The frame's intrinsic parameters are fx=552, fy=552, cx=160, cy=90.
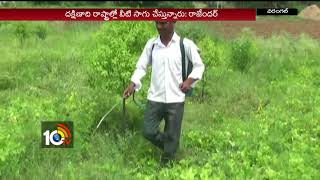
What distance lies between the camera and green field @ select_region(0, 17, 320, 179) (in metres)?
6.23

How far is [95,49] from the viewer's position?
8.20 m

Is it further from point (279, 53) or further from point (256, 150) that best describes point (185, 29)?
point (256, 150)

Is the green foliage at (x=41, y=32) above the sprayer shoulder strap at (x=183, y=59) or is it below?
above

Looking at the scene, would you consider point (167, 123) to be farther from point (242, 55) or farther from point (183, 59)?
point (242, 55)

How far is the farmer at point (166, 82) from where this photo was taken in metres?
6.25

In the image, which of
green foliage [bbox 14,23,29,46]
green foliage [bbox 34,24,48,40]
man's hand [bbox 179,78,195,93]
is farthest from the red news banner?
green foliage [bbox 34,24,48,40]

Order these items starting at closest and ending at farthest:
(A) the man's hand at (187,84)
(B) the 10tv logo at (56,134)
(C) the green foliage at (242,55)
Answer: (A) the man's hand at (187,84)
(B) the 10tv logo at (56,134)
(C) the green foliage at (242,55)

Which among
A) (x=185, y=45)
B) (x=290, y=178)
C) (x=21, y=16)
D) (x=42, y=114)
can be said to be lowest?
(x=290, y=178)

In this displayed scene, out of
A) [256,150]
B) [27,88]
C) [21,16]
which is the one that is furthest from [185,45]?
[27,88]

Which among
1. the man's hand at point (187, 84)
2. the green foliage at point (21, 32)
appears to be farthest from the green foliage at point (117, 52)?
the green foliage at point (21, 32)

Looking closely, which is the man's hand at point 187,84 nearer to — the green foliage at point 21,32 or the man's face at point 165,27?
the man's face at point 165,27

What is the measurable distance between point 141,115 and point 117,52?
3.19 feet

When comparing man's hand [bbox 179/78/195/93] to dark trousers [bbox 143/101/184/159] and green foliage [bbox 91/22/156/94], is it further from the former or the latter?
green foliage [bbox 91/22/156/94]

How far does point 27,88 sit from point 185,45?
463 centimetres
